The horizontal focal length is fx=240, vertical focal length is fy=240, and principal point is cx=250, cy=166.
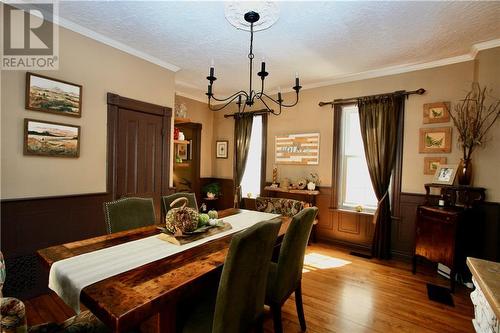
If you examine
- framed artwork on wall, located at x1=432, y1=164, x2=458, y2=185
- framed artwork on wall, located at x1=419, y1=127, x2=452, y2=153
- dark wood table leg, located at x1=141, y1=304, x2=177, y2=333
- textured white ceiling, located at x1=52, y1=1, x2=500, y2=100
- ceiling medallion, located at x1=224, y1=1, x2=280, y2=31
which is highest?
textured white ceiling, located at x1=52, y1=1, x2=500, y2=100

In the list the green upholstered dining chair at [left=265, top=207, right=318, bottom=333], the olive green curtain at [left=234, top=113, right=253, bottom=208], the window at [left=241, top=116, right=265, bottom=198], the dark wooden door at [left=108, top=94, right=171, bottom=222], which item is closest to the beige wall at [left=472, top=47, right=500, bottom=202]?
the green upholstered dining chair at [left=265, top=207, right=318, bottom=333]

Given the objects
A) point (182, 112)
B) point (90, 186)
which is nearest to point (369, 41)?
point (182, 112)

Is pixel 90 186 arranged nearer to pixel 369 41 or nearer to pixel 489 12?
pixel 369 41

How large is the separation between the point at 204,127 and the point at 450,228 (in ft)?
14.6

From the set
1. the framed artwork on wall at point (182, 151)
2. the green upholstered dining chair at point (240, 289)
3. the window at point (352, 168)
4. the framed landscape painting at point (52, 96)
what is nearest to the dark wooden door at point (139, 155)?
the framed landscape painting at point (52, 96)

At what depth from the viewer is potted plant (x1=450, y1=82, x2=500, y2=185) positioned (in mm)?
2701

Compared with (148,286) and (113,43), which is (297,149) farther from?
(148,286)

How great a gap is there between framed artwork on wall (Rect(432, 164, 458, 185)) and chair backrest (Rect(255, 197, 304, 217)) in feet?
5.51

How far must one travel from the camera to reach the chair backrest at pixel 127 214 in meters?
1.96

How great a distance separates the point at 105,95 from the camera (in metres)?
2.85

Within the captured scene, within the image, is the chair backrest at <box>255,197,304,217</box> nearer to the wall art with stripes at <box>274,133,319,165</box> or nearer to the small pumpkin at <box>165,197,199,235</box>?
the wall art with stripes at <box>274,133,319,165</box>

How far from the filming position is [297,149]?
169 inches

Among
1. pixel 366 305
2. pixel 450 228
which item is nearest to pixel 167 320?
pixel 366 305

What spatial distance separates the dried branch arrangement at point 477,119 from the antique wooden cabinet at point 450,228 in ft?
1.51
